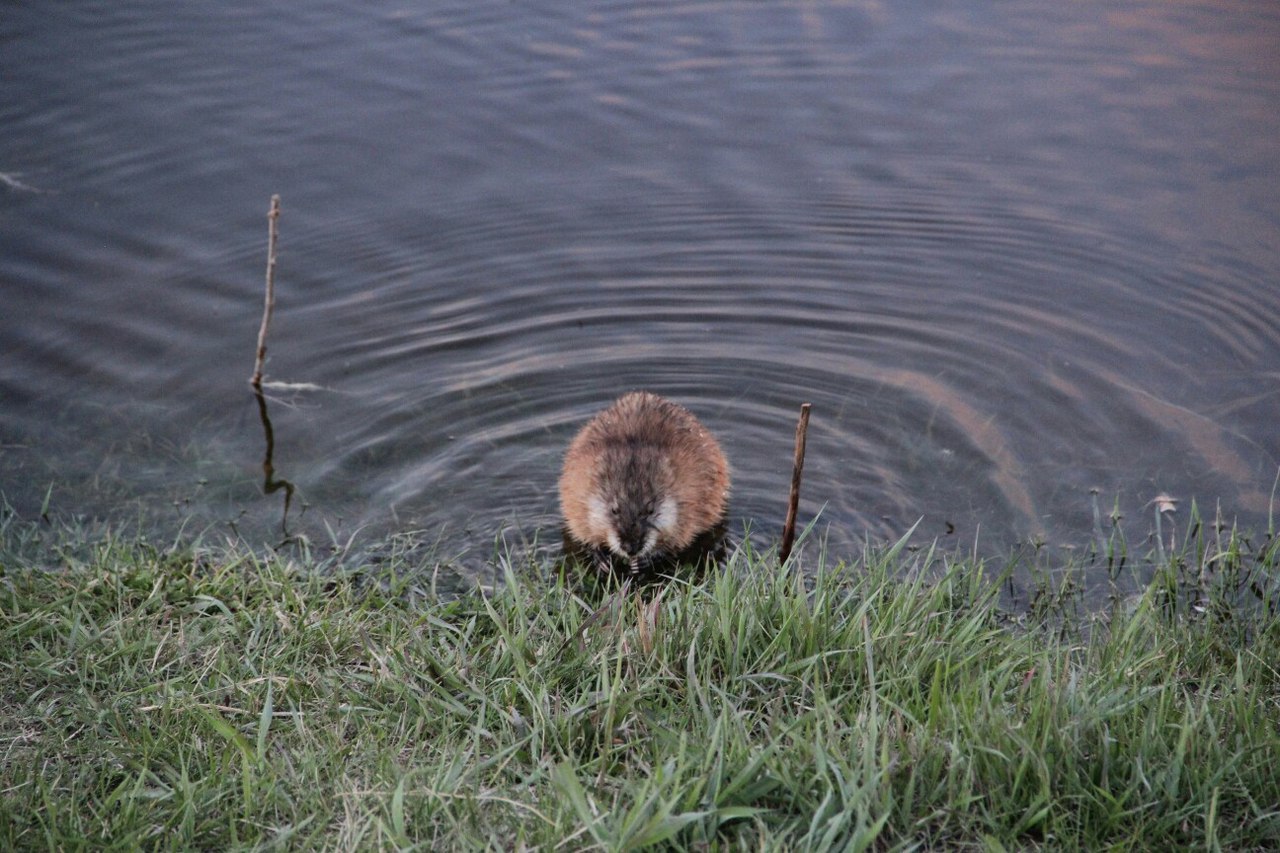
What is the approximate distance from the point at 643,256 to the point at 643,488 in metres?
3.01

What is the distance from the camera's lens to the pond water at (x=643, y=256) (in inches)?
269

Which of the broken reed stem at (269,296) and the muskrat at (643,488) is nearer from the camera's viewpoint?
the muskrat at (643,488)

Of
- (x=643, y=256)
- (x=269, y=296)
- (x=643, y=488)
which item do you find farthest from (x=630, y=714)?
(x=643, y=256)

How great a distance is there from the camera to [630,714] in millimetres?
4203

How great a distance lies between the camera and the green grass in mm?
3717

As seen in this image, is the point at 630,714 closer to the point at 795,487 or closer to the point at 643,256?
the point at 795,487

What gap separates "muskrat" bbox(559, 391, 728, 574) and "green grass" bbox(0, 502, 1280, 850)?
0.76 meters

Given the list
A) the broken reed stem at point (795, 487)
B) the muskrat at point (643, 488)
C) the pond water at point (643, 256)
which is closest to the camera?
the broken reed stem at point (795, 487)

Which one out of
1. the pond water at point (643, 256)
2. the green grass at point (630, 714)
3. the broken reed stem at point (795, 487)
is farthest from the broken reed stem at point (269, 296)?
the broken reed stem at point (795, 487)

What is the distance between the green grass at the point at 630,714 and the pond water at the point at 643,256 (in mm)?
1032

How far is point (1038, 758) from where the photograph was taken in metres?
3.75

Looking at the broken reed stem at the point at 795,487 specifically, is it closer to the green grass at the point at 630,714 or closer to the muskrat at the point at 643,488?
the green grass at the point at 630,714

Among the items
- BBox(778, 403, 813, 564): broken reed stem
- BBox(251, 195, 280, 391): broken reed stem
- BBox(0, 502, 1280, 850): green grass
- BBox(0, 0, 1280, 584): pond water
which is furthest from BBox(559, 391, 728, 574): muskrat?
BBox(251, 195, 280, 391): broken reed stem

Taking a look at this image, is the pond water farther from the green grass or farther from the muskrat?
the green grass
